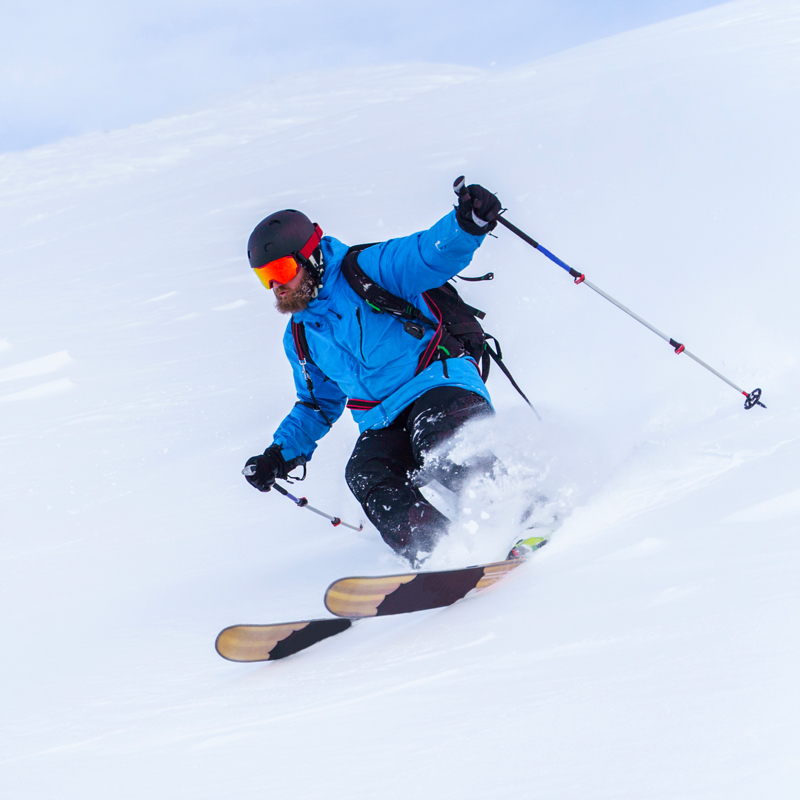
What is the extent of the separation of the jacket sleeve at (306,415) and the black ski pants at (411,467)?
0.47 m

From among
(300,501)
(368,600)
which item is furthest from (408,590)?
(300,501)

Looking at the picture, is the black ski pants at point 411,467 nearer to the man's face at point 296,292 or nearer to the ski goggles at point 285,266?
the man's face at point 296,292

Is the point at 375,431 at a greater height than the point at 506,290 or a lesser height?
lesser

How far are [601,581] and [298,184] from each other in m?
12.0

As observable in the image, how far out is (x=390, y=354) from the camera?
11.2 feet

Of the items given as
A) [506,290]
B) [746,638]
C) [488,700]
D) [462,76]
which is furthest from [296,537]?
[462,76]

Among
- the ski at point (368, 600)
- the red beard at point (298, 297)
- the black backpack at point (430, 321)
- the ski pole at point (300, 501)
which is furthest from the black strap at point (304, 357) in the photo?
the ski at point (368, 600)

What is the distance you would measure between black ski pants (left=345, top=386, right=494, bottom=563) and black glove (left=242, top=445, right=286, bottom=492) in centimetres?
44

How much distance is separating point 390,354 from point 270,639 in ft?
4.51

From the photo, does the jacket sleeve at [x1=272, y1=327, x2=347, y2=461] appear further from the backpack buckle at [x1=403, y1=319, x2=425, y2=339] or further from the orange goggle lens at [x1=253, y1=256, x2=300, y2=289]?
the backpack buckle at [x1=403, y1=319, x2=425, y2=339]

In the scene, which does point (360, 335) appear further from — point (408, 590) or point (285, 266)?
point (408, 590)

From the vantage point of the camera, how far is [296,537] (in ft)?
14.3

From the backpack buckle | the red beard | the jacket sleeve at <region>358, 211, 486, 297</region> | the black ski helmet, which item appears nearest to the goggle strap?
the black ski helmet

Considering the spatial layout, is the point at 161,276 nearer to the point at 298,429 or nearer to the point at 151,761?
the point at 298,429
